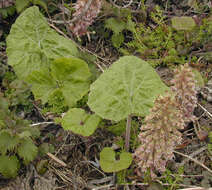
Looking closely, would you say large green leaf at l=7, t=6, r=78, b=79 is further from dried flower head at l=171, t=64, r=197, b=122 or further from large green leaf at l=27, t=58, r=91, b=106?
dried flower head at l=171, t=64, r=197, b=122

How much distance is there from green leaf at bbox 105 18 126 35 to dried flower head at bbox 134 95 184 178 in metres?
1.54

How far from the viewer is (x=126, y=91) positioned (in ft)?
7.25

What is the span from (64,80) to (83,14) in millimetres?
682

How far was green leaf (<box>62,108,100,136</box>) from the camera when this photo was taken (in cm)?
215

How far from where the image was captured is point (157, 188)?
209cm

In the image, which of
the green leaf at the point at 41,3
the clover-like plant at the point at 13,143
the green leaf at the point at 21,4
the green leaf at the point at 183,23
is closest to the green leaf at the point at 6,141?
the clover-like plant at the point at 13,143

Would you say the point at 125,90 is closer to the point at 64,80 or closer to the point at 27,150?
the point at 64,80

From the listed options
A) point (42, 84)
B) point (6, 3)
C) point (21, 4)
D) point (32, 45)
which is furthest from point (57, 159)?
point (6, 3)

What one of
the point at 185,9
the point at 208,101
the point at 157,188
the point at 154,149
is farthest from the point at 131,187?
the point at 185,9

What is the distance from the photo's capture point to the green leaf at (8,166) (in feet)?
6.96

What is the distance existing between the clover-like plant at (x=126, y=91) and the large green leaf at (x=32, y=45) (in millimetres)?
786

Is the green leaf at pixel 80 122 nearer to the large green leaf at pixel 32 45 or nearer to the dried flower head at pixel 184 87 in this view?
the dried flower head at pixel 184 87

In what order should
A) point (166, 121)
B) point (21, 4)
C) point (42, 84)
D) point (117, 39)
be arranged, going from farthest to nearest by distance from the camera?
1. point (117, 39)
2. point (21, 4)
3. point (42, 84)
4. point (166, 121)

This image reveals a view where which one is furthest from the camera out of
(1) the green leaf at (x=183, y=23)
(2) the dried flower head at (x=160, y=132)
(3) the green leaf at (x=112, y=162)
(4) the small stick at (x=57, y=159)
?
(1) the green leaf at (x=183, y=23)
